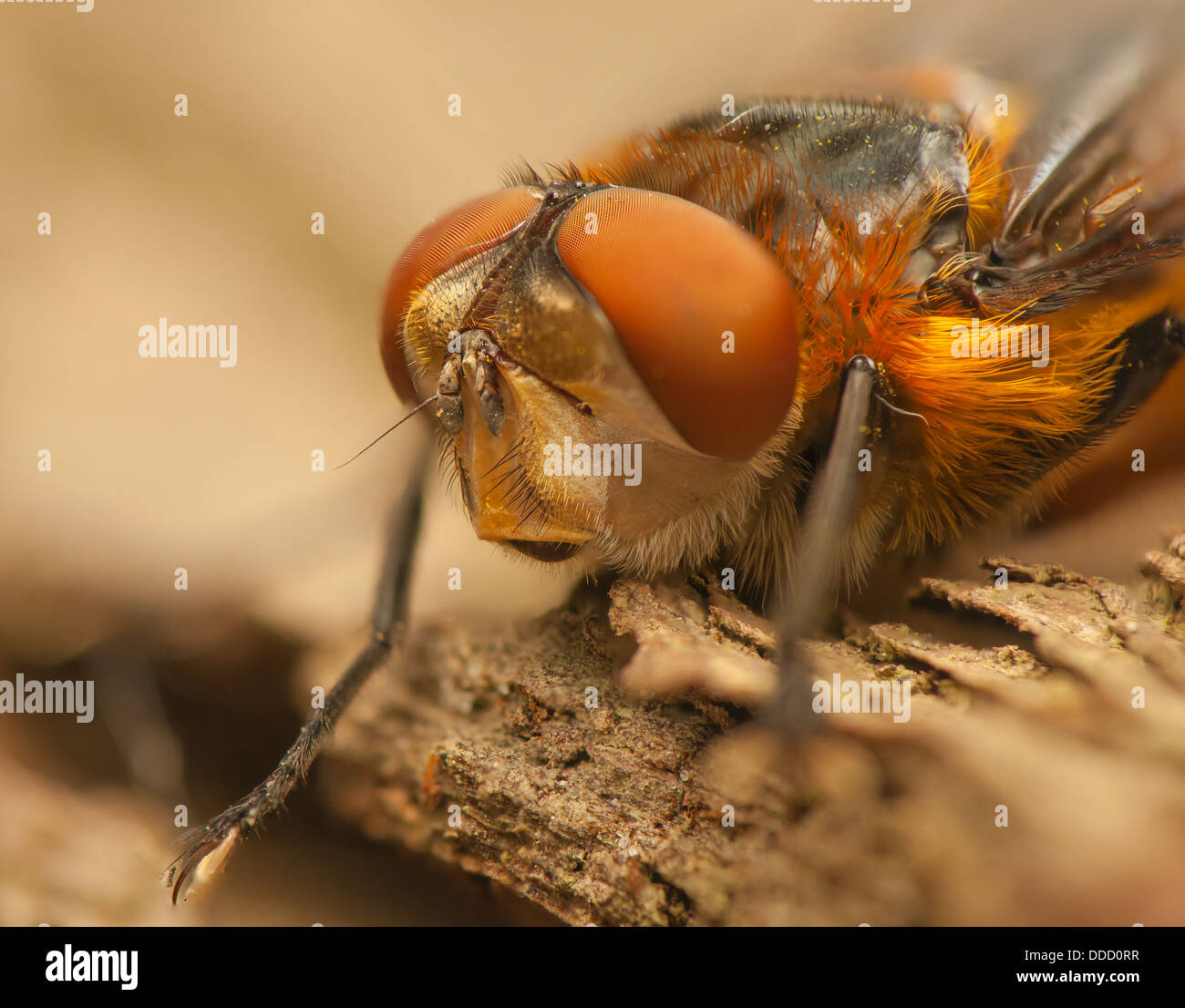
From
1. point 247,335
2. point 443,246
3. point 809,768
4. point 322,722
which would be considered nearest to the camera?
point 809,768

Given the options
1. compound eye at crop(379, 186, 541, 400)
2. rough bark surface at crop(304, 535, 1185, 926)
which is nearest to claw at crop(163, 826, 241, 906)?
rough bark surface at crop(304, 535, 1185, 926)

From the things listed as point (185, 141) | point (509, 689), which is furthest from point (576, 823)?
point (185, 141)

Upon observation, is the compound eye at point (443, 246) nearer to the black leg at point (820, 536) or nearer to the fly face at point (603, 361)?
the fly face at point (603, 361)

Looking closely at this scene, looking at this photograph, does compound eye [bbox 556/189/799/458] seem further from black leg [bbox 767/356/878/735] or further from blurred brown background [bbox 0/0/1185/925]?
blurred brown background [bbox 0/0/1185/925]

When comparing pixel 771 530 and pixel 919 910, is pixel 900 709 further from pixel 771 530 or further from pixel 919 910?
pixel 771 530

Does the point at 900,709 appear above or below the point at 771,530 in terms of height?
below

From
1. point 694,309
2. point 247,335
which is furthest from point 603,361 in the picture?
point 247,335

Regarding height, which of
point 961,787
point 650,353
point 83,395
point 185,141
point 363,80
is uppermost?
point 363,80

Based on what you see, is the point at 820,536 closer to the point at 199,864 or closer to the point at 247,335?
the point at 199,864
